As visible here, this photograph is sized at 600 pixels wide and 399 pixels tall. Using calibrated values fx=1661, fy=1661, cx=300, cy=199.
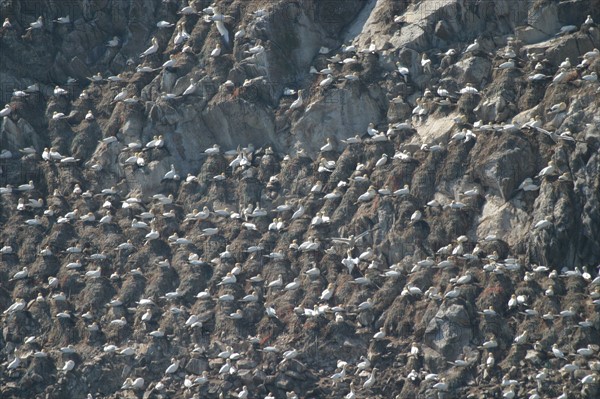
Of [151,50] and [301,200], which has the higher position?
[151,50]

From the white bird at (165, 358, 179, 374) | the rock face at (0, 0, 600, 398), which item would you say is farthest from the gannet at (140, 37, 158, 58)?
the white bird at (165, 358, 179, 374)

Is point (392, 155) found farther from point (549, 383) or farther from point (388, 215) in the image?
point (549, 383)

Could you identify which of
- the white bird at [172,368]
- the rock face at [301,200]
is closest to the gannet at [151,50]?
the rock face at [301,200]

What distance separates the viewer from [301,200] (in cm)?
6500

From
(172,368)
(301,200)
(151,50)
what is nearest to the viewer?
(172,368)

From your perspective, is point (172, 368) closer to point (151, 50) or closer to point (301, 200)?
point (301, 200)

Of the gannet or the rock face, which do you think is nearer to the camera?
the rock face

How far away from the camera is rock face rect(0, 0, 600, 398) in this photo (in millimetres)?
58416

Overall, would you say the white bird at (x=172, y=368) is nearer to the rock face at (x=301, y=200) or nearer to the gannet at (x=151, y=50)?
the rock face at (x=301, y=200)

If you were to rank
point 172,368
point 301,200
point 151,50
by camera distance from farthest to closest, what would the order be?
point 151,50, point 301,200, point 172,368

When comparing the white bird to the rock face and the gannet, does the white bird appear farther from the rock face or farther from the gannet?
the gannet

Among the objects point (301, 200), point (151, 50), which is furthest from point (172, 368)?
point (151, 50)

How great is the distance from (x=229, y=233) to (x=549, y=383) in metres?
15.3

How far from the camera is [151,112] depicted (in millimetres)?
69312
